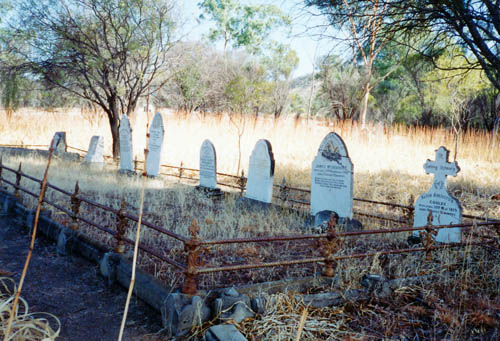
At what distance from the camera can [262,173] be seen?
8.65 meters

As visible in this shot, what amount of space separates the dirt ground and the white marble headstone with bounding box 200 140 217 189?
4381 mm

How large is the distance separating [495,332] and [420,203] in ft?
10.9

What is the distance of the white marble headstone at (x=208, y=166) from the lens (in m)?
9.69

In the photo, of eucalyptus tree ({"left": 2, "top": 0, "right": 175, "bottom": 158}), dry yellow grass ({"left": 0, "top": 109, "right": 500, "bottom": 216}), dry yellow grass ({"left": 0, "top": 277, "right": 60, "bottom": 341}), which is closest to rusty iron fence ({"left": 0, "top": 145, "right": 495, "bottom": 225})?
dry yellow grass ({"left": 0, "top": 109, "right": 500, "bottom": 216})

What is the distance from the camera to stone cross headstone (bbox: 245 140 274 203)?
846 centimetres

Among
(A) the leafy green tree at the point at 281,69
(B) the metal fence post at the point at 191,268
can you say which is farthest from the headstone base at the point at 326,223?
(A) the leafy green tree at the point at 281,69

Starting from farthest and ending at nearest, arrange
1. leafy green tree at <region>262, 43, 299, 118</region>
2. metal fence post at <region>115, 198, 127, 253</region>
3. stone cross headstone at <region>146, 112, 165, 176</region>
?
leafy green tree at <region>262, 43, 299, 118</region>, stone cross headstone at <region>146, 112, 165, 176</region>, metal fence post at <region>115, 198, 127, 253</region>

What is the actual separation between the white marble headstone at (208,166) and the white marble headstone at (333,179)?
290 centimetres

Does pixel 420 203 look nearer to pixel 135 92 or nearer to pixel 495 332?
pixel 495 332

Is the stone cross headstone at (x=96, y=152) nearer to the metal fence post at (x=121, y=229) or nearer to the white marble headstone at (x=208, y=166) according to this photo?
the white marble headstone at (x=208, y=166)

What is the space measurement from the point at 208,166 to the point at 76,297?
5.78m

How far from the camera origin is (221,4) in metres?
37.6

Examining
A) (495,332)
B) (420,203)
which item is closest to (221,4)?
(420,203)

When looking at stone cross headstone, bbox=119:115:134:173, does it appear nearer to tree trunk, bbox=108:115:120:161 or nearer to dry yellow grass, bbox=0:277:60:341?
tree trunk, bbox=108:115:120:161
